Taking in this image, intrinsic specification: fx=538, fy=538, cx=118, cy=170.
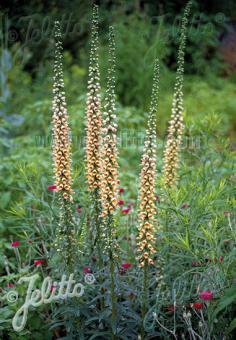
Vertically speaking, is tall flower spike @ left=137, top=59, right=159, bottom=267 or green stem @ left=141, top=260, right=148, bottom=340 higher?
tall flower spike @ left=137, top=59, right=159, bottom=267

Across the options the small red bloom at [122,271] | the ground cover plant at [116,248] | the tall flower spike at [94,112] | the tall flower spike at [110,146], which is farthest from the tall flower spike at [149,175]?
the small red bloom at [122,271]

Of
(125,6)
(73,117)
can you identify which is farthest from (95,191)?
(125,6)

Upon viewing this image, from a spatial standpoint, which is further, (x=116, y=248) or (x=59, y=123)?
(x=116, y=248)

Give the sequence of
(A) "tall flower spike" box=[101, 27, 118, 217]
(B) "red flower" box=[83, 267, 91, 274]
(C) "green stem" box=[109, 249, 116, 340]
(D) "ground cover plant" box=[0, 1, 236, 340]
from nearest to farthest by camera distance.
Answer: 1. (A) "tall flower spike" box=[101, 27, 118, 217]
2. (D) "ground cover plant" box=[0, 1, 236, 340]
3. (C) "green stem" box=[109, 249, 116, 340]
4. (B) "red flower" box=[83, 267, 91, 274]

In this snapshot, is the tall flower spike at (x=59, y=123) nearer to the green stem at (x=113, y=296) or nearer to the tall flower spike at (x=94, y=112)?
the tall flower spike at (x=94, y=112)

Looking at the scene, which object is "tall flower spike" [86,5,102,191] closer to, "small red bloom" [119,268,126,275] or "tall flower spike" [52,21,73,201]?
"tall flower spike" [52,21,73,201]

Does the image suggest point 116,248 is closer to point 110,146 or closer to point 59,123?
point 110,146

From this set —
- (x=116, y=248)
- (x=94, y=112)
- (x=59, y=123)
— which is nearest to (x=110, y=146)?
(x=94, y=112)

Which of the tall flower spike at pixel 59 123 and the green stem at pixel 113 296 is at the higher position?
the tall flower spike at pixel 59 123

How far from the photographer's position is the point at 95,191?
3670 mm

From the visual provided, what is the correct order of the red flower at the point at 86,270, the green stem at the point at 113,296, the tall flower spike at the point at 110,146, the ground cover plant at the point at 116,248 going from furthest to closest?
the red flower at the point at 86,270 → the green stem at the point at 113,296 → the ground cover plant at the point at 116,248 → the tall flower spike at the point at 110,146

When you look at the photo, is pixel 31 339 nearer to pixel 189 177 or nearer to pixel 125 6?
pixel 189 177

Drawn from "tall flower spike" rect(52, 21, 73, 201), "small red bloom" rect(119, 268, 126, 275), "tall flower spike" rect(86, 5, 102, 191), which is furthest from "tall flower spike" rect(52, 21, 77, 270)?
"small red bloom" rect(119, 268, 126, 275)

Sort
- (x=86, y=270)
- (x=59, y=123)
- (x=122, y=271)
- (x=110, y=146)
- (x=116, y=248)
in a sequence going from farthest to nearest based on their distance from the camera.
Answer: (x=122, y=271) → (x=86, y=270) → (x=116, y=248) → (x=59, y=123) → (x=110, y=146)
